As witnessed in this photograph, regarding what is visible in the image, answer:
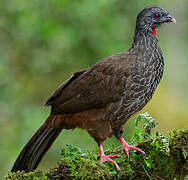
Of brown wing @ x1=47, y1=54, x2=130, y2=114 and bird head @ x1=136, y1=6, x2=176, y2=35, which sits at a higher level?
bird head @ x1=136, y1=6, x2=176, y2=35

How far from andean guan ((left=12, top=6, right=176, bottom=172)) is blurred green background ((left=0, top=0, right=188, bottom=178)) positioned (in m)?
2.53

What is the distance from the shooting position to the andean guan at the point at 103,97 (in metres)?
3.85

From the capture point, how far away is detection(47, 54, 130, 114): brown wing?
3.91 metres

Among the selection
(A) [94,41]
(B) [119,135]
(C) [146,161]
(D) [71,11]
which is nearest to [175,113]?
(A) [94,41]

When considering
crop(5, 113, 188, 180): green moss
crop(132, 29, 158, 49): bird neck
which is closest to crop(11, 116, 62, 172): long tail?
crop(5, 113, 188, 180): green moss

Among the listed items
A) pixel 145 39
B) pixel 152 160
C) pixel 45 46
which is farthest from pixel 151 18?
pixel 45 46

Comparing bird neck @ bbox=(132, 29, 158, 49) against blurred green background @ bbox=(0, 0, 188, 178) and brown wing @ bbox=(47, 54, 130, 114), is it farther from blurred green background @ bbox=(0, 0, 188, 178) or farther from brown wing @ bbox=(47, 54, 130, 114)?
blurred green background @ bbox=(0, 0, 188, 178)

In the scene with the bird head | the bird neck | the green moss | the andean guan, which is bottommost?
the green moss

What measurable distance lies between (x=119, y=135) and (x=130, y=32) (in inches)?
159

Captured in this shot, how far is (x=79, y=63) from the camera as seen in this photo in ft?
25.1

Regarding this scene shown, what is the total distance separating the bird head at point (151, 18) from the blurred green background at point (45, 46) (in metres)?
2.17

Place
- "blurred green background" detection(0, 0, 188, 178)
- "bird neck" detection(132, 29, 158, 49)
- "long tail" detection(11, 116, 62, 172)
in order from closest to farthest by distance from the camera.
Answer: "long tail" detection(11, 116, 62, 172)
"bird neck" detection(132, 29, 158, 49)
"blurred green background" detection(0, 0, 188, 178)

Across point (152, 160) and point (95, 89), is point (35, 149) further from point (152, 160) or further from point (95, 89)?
point (152, 160)

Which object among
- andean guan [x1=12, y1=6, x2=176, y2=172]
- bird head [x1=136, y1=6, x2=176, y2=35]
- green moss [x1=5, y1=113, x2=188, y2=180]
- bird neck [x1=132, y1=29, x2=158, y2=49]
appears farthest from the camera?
bird head [x1=136, y1=6, x2=176, y2=35]
